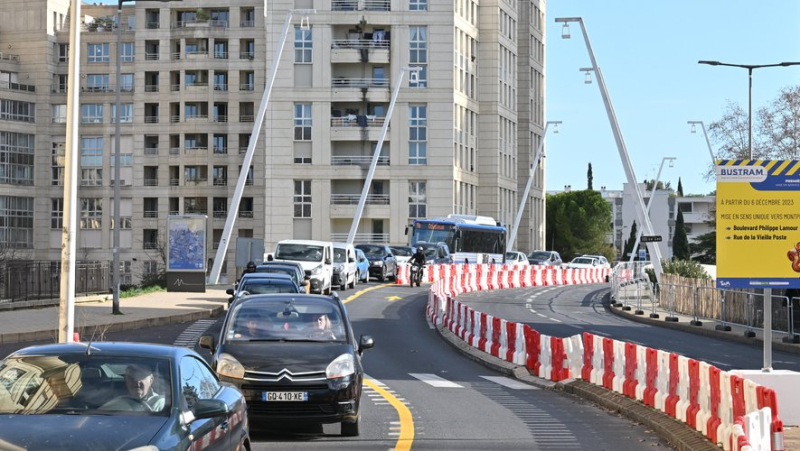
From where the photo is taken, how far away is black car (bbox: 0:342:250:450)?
7.43 meters

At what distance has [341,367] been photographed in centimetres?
1377

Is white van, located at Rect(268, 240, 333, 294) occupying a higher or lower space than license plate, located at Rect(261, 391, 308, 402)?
higher

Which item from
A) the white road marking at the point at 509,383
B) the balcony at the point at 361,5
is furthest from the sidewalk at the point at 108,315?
the balcony at the point at 361,5

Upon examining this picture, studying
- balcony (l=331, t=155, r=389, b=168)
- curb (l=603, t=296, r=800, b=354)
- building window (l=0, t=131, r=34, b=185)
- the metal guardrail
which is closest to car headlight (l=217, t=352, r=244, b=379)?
curb (l=603, t=296, r=800, b=354)

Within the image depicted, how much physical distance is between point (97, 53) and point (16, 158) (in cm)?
1154

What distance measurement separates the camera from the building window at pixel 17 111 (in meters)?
108

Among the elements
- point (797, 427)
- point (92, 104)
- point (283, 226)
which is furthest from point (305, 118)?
point (797, 427)

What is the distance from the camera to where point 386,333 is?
34.2m

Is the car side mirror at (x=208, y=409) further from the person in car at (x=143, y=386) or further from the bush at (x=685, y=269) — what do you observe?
the bush at (x=685, y=269)

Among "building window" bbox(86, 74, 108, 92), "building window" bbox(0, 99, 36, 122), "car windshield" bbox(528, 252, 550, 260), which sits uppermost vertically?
"building window" bbox(86, 74, 108, 92)

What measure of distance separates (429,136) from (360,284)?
38.8 meters

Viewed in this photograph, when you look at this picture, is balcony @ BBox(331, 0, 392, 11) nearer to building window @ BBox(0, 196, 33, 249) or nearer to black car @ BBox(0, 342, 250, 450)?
building window @ BBox(0, 196, 33, 249)

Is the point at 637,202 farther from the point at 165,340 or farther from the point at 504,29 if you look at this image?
the point at 504,29

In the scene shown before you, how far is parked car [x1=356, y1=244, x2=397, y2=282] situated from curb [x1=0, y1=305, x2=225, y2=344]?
2574 cm
